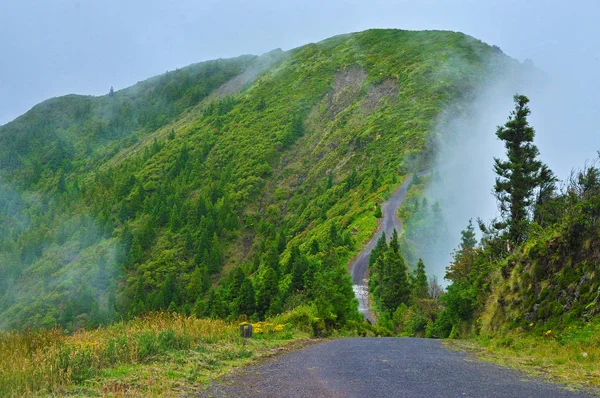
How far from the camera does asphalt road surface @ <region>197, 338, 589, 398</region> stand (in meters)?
9.25

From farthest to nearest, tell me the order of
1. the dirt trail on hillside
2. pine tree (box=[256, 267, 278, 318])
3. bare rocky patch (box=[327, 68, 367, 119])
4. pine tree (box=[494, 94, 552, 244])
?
bare rocky patch (box=[327, 68, 367, 119]), pine tree (box=[256, 267, 278, 318]), the dirt trail on hillside, pine tree (box=[494, 94, 552, 244])

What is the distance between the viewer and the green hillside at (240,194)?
10719cm

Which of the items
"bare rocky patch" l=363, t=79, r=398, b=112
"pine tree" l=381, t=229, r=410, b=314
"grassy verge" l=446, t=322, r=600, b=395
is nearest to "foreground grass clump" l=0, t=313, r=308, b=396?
"grassy verge" l=446, t=322, r=600, b=395

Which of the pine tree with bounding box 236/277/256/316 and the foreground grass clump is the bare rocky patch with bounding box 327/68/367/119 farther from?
the foreground grass clump

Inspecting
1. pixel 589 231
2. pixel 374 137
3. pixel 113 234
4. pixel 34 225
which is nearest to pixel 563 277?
pixel 589 231

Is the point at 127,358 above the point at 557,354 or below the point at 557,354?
above

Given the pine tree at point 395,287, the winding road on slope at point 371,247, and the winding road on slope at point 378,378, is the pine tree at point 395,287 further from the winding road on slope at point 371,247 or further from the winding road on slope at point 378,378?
the winding road on slope at point 378,378

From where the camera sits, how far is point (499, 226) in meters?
33.2

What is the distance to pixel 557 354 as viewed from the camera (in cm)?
1373

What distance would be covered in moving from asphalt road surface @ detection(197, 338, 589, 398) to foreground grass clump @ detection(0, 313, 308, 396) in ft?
3.21

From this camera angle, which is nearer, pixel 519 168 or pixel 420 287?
pixel 519 168

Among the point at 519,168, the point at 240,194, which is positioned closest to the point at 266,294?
the point at 519,168

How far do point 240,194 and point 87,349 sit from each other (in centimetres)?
13678

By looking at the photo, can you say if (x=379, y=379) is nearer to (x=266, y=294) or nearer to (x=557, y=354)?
(x=557, y=354)
